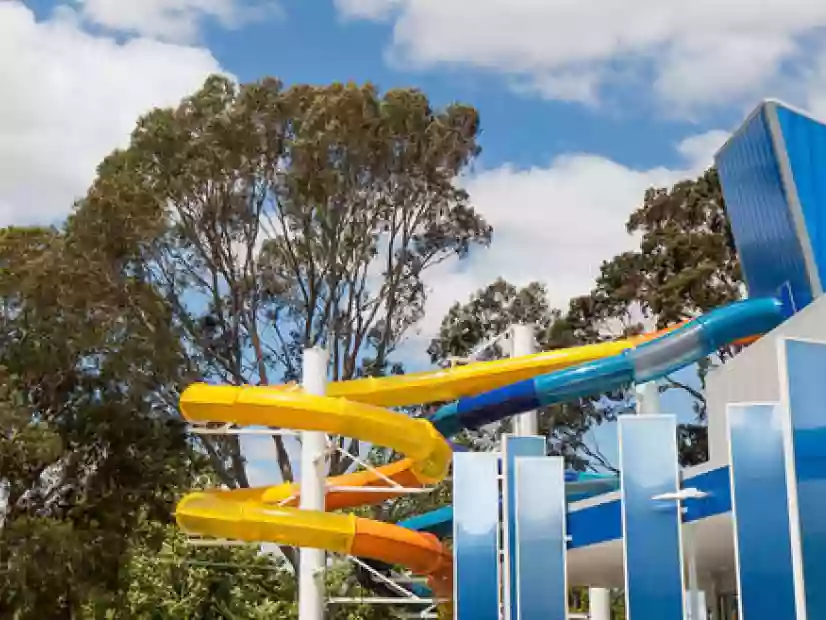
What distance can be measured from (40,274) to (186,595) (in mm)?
10245

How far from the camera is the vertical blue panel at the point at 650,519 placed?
891 cm

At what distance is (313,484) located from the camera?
51.0 feet

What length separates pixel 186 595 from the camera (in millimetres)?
31344

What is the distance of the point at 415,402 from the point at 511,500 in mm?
3969

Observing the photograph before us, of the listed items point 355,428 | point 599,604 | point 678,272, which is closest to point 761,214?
point 355,428

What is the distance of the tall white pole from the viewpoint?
15289mm

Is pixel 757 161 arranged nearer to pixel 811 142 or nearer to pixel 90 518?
pixel 811 142

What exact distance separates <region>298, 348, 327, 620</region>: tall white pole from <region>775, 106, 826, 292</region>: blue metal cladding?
667 cm

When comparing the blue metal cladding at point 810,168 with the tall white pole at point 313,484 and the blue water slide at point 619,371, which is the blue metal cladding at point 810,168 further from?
the tall white pole at point 313,484

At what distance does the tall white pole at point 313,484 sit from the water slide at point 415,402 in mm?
361

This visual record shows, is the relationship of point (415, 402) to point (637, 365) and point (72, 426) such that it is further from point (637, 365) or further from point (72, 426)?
point (72, 426)

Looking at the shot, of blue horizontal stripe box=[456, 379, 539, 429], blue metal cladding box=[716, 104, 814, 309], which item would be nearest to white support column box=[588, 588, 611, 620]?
blue horizontal stripe box=[456, 379, 539, 429]

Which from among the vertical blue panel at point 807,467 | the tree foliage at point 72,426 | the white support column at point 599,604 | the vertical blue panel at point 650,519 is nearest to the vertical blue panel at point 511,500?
the vertical blue panel at point 650,519

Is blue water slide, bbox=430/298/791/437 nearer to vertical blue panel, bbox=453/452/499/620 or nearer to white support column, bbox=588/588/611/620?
vertical blue panel, bbox=453/452/499/620
